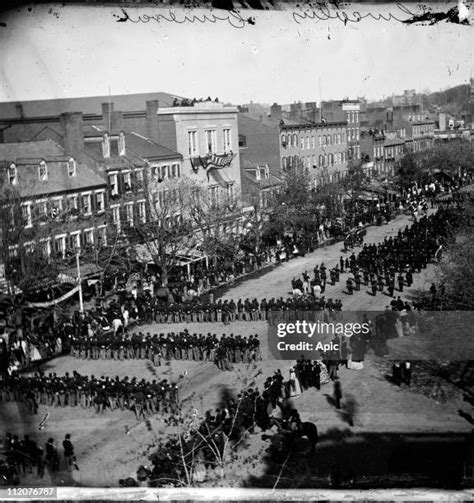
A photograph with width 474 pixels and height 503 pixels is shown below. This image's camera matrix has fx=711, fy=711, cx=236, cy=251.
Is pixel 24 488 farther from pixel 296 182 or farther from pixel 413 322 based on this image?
pixel 296 182

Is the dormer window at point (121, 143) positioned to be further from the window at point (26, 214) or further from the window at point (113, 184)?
the window at point (26, 214)

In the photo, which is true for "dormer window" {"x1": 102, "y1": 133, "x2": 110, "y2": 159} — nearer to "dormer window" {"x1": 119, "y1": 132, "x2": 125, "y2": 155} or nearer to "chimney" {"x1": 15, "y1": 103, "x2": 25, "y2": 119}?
"dormer window" {"x1": 119, "y1": 132, "x2": 125, "y2": 155}

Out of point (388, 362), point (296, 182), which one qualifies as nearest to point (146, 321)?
point (388, 362)

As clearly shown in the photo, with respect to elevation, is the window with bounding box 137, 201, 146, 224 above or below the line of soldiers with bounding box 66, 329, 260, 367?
above

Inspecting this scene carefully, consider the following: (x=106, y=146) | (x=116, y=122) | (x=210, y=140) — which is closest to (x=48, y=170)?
(x=106, y=146)

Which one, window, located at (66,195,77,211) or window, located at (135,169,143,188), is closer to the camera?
window, located at (66,195,77,211)

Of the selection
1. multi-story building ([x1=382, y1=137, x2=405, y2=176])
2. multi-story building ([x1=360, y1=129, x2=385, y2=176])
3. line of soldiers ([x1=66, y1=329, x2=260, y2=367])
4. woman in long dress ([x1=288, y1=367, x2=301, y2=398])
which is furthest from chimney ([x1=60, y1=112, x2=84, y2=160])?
multi-story building ([x1=382, y1=137, x2=405, y2=176])

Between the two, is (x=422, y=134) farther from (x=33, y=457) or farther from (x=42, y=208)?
(x=33, y=457)
